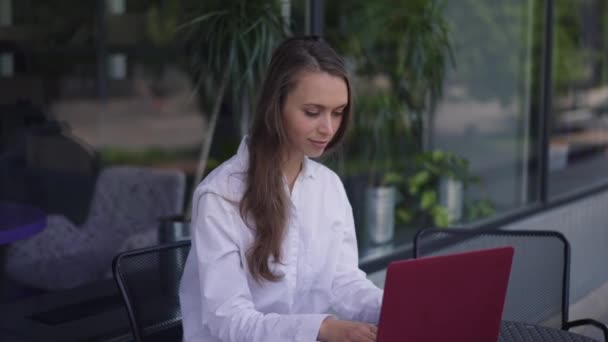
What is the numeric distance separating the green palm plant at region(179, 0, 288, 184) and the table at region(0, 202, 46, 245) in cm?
89

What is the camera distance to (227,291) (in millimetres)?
1617

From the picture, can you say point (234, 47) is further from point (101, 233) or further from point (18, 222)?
point (101, 233)

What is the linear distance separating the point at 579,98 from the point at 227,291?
6.25 metres

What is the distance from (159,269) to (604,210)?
175 inches

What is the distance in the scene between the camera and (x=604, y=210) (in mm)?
5711

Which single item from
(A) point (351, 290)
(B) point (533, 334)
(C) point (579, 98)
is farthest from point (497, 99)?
(A) point (351, 290)

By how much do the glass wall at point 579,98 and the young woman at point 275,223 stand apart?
411cm

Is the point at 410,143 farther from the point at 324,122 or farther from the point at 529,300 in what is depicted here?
the point at 324,122

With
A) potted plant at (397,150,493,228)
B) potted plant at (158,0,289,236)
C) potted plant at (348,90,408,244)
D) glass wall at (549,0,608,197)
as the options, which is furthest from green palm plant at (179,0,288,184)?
glass wall at (549,0,608,197)

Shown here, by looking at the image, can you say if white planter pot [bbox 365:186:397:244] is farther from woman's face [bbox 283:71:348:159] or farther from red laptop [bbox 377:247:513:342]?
red laptop [bbox 377:247:513:342]

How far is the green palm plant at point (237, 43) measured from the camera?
333 cm

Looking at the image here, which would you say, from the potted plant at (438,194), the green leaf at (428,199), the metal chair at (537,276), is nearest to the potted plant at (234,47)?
the metal chair at (537,276)

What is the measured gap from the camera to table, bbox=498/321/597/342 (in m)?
1.90

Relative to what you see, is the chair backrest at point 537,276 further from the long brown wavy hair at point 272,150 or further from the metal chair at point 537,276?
the long brown wavy hair at point 272,150
